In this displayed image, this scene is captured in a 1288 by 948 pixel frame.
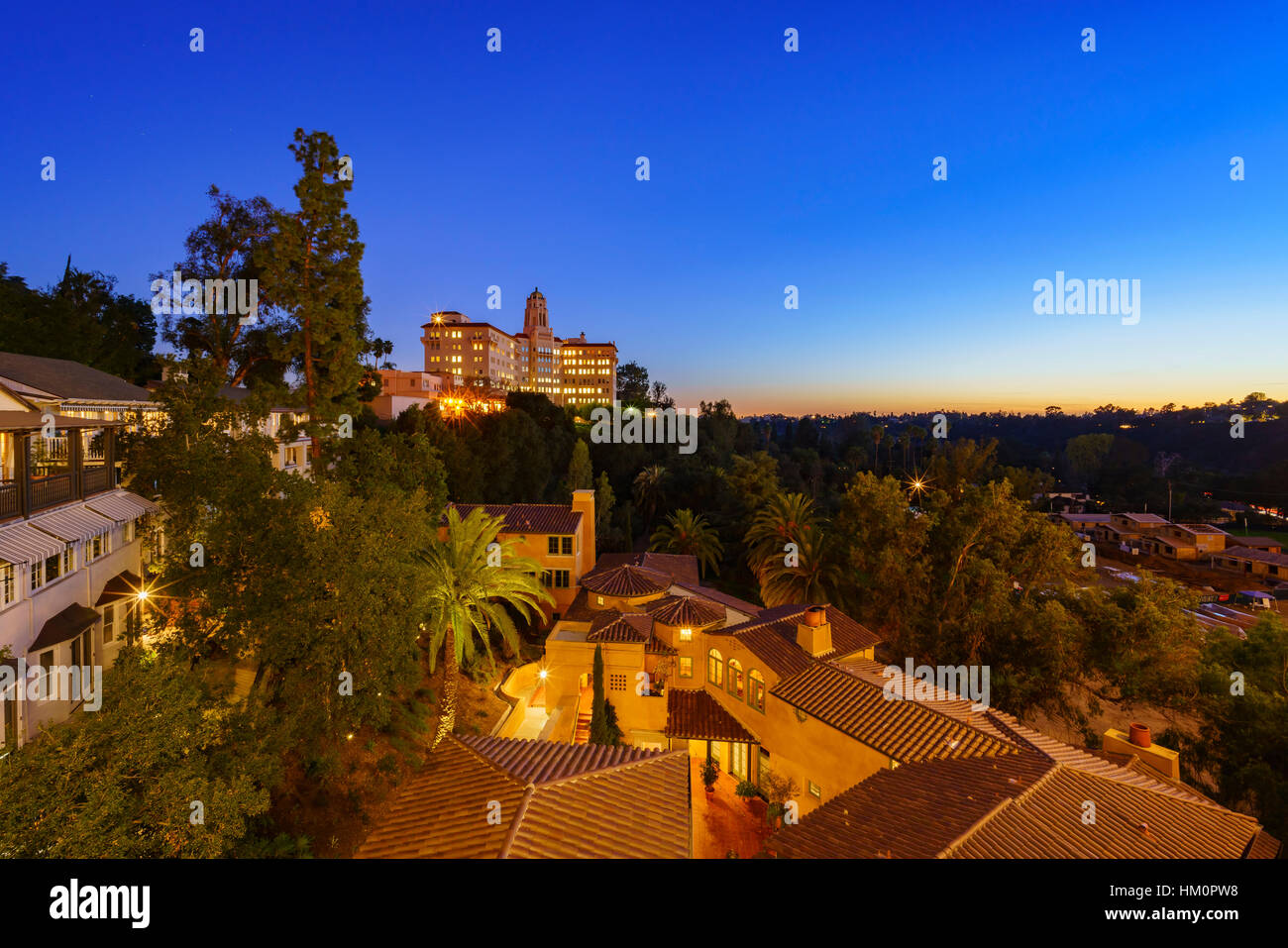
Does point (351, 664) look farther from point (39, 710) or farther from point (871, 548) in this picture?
point (871, 548)

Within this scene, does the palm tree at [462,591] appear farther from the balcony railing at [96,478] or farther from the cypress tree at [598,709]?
the balcony railing at [96,478]

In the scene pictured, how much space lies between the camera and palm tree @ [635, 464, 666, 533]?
5888 centimetres

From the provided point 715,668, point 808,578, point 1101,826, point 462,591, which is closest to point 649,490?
point 808,578

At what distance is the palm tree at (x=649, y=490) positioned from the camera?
5888cm

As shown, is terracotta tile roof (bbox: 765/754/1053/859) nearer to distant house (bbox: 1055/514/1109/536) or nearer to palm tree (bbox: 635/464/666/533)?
palm tree (bbox: 635/464/666/533)

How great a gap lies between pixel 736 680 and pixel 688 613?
10.5ft

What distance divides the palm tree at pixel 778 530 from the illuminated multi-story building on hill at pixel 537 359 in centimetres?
7388

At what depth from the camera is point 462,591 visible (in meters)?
19.9

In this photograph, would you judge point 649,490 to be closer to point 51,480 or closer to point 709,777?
point 709,777

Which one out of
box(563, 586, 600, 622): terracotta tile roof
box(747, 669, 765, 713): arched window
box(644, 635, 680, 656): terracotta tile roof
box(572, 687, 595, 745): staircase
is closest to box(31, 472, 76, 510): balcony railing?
box(572, 687, 595, 745): staircase

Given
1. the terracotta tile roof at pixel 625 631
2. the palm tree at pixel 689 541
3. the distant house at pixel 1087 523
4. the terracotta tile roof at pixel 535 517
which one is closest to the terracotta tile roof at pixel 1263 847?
the terracotta tile roof at pixel 625 631

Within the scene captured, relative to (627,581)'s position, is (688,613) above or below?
below

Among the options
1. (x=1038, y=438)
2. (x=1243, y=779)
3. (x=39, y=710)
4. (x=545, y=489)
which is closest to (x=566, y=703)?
(x=39, y=710)

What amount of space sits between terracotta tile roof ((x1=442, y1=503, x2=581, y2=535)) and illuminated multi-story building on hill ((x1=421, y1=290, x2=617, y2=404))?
7709 cm
